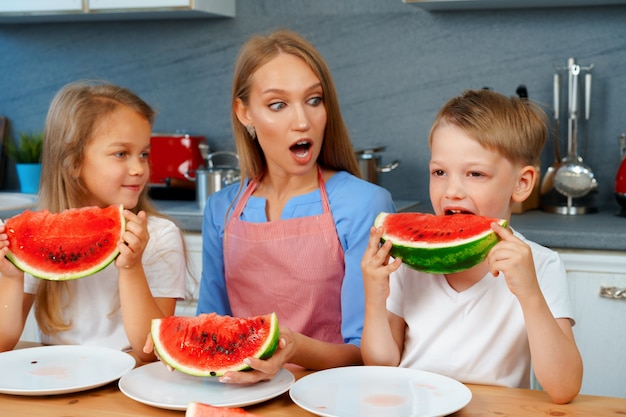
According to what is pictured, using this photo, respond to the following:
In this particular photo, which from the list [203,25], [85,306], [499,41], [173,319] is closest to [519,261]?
[173,319]

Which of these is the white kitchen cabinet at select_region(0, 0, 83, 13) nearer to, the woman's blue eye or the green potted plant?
the green potted plant

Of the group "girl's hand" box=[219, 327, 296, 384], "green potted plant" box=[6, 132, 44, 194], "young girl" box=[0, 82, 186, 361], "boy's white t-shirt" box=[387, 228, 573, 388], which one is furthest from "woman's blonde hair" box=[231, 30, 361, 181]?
"green potted plant" box=[6, 132, 44, 194]

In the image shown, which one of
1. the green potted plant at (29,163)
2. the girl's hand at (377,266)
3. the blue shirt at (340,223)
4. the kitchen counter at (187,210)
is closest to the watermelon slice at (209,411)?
the girl's hand at (377,266)

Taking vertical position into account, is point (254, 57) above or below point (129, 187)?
above

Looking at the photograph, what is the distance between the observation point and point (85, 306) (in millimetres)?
2018

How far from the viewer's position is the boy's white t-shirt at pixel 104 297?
78.7 inches

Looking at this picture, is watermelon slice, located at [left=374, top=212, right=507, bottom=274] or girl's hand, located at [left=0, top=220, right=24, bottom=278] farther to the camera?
girl's hand, located at [left=0, top=220, right=24, bottom=278]

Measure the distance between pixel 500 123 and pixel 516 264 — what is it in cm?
41

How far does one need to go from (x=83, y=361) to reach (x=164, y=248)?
0.54 meters

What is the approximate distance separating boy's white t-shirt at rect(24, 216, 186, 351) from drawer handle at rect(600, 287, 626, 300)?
4.58 ft

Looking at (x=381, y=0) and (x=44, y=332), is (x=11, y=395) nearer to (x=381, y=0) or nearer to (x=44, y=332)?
(x=44, y=332)

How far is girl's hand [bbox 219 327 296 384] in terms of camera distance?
1352 millimetres

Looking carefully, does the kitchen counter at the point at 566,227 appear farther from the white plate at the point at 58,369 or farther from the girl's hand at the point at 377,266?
the white plate at the point at 58,369

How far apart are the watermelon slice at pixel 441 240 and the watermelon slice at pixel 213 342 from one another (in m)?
0.30
